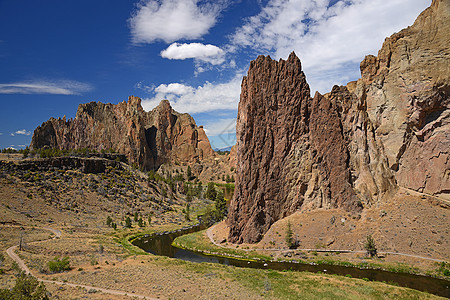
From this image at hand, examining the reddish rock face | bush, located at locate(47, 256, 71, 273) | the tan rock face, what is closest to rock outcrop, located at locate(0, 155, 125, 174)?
bush, located at locate(47, 256, 71, 273)

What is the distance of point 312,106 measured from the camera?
63.1 m

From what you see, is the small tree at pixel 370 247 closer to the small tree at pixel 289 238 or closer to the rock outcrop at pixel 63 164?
the small tree at pixel 289 238

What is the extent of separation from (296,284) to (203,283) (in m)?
12.8

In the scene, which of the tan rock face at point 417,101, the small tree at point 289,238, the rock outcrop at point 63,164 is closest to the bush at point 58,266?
the small tree at point 289,238

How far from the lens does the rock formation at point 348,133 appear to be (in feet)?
174

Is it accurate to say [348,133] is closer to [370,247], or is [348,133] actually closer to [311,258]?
[370,247]

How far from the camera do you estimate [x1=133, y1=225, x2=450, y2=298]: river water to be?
1530 inches

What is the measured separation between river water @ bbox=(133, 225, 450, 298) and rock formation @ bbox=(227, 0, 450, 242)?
847cm

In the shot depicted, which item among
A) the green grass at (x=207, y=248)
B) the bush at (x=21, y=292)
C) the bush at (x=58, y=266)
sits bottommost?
the green grass at (x=207, y=248)

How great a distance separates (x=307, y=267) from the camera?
157ft

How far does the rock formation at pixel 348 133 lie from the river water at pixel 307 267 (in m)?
8.47

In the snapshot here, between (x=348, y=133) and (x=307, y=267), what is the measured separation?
29457mm

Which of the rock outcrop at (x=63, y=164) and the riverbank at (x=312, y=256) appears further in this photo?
the rock outcrop at (x=63, y=164)

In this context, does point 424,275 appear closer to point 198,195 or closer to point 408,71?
point 408,71
